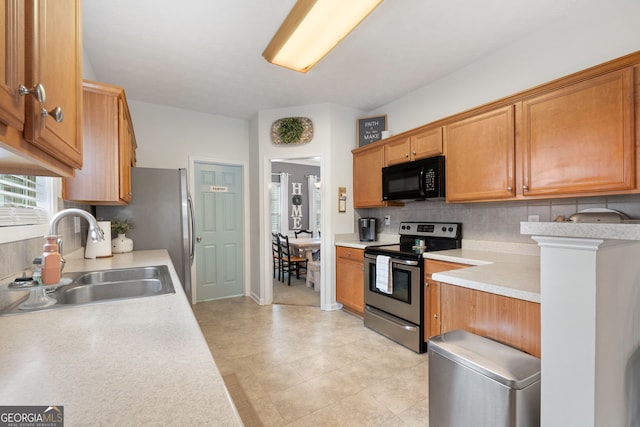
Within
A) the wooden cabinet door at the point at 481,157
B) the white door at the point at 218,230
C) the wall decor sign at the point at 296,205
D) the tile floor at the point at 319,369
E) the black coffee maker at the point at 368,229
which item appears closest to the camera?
the tile floor at the point at 319,369

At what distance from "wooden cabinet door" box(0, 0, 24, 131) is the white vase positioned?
2.29 meters

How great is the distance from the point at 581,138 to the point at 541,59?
0.86 metres

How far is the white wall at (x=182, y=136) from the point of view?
364cm

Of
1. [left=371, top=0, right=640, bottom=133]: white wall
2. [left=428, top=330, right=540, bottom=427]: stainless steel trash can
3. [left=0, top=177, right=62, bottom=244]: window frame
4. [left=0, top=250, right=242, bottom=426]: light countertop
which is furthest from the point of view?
[left=371, top=0, right=640, bottom=133]: white wall

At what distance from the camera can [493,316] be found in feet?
5.01

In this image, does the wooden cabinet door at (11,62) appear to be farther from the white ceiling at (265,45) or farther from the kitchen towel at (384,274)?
the kitchen towel at (384,274)

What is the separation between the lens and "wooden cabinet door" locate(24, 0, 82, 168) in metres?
0.60

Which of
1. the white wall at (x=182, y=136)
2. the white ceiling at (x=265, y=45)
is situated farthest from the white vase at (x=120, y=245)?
the white ceiling at (x=265, y=45)

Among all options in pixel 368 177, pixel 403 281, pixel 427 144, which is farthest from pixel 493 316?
pixel 368 177

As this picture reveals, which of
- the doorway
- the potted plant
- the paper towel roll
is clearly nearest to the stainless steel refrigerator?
the potted plant

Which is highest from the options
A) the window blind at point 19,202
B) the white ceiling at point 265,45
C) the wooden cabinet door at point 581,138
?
the white ceiling at point 265,45

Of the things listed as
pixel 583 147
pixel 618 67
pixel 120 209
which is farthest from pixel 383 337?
pixel 120 209

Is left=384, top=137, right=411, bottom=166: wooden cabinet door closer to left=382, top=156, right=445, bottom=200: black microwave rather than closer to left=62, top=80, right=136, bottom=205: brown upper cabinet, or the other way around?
left=382, top=156, right=445, bottom=200: black microwave

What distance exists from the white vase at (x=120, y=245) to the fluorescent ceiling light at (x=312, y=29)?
78.7 inches
